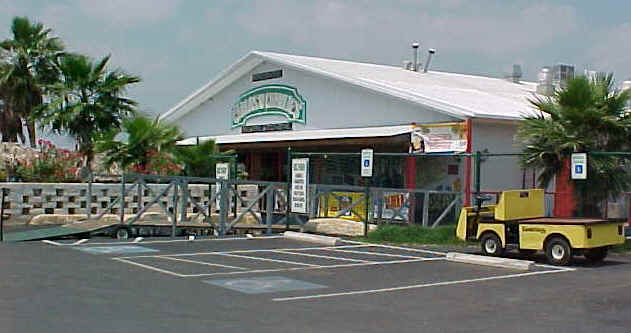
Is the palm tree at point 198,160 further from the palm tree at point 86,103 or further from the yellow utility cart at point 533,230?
the yellow utility cart at point 533,230

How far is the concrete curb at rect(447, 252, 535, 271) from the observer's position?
44.7 ft

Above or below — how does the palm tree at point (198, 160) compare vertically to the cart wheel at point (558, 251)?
above

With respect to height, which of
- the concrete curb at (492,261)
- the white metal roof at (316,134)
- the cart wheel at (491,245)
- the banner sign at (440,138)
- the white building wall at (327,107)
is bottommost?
the concrete curb at (492,261)

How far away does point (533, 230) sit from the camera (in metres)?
14.1

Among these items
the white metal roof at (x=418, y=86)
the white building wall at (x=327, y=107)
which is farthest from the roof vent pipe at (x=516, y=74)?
the white building wall at (x=327, y=107)

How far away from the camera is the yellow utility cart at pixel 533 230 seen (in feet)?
44.9

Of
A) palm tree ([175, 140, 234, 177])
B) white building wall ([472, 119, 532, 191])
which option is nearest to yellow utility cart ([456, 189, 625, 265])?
white building wall ([472, 119, 532, 191])

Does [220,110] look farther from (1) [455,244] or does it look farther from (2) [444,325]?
(2) [444,325]

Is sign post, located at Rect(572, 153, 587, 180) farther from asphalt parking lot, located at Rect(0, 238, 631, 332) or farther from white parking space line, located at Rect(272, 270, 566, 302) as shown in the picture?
white parking space line, located at Rect(272, 270, 566, 302)

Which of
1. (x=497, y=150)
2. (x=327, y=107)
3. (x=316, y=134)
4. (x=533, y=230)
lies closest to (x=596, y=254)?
(x=533, y=230)

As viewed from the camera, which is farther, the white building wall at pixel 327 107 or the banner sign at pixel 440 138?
the white building wall at pixel 327 107

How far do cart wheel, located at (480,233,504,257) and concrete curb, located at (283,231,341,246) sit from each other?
12.7 feet

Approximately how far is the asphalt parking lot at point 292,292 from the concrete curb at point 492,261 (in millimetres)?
172

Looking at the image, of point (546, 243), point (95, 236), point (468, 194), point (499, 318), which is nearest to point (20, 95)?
point (95, 236)
